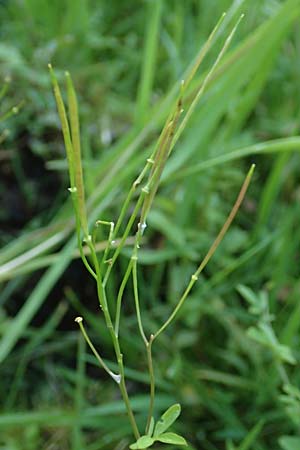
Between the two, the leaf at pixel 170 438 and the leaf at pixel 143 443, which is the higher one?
the leaf at pixel 143 443

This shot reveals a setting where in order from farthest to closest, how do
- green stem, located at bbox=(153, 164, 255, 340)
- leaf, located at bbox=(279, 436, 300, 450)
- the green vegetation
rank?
the green vegetation → leaf, located at bbox=(279, 436, 300, 450) → green stem, located at bbox=(153, 164, 255, 340)

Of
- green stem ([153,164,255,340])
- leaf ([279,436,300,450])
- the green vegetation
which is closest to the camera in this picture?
green stem ([153,164,255,340])

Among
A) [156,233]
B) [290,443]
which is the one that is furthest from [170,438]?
[156,233]

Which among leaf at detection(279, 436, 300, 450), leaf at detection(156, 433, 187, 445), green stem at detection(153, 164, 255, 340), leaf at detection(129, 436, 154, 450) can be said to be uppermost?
green stem at detection(153, 164, 255, 340)

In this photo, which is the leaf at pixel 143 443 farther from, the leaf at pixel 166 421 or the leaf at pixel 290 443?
the leaf at pixel 290 443

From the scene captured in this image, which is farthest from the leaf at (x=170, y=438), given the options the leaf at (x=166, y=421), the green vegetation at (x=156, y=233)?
the green vegetation at (x=156, y=233)

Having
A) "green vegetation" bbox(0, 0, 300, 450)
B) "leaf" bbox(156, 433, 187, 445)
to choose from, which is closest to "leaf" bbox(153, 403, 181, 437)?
"leaf" bbox(156, 433, 187, 445)

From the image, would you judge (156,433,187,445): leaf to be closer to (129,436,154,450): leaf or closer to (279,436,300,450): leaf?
(129,436,154,450): leaf

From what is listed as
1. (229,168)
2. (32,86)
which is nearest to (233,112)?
(229,168)
